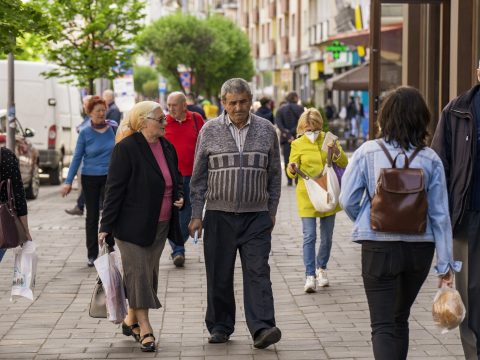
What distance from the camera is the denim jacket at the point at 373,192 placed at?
20.2 ft

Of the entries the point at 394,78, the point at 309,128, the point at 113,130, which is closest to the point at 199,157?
the point at 309,128

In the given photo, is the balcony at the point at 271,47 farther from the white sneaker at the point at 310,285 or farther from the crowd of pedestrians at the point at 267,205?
the white sneaker at the point at 310,285

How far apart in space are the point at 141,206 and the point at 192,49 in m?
60.0

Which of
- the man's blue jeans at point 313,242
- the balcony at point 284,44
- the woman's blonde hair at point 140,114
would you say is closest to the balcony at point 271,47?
the balcony at point 284,44

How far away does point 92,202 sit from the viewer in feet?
41.3

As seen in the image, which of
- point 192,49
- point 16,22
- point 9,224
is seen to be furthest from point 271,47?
point 9,224

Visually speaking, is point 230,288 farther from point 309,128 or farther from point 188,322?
point 309,128

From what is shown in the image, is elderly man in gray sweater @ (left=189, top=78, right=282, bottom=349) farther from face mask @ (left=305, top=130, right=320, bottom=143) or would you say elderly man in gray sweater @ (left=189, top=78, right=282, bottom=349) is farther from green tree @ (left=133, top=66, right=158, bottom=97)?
green tree @ (left=133, top=66, right=158, bottom=97)

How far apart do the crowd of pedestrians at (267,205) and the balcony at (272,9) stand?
6208 centimetres

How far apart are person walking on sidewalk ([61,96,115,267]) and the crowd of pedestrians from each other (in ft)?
7.48

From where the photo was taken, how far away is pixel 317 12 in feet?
188

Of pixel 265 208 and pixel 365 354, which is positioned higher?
pixel 265 208

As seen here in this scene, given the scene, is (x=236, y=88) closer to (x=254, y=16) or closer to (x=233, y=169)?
(x=233, y=169)

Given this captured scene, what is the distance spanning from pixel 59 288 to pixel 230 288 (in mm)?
3147
